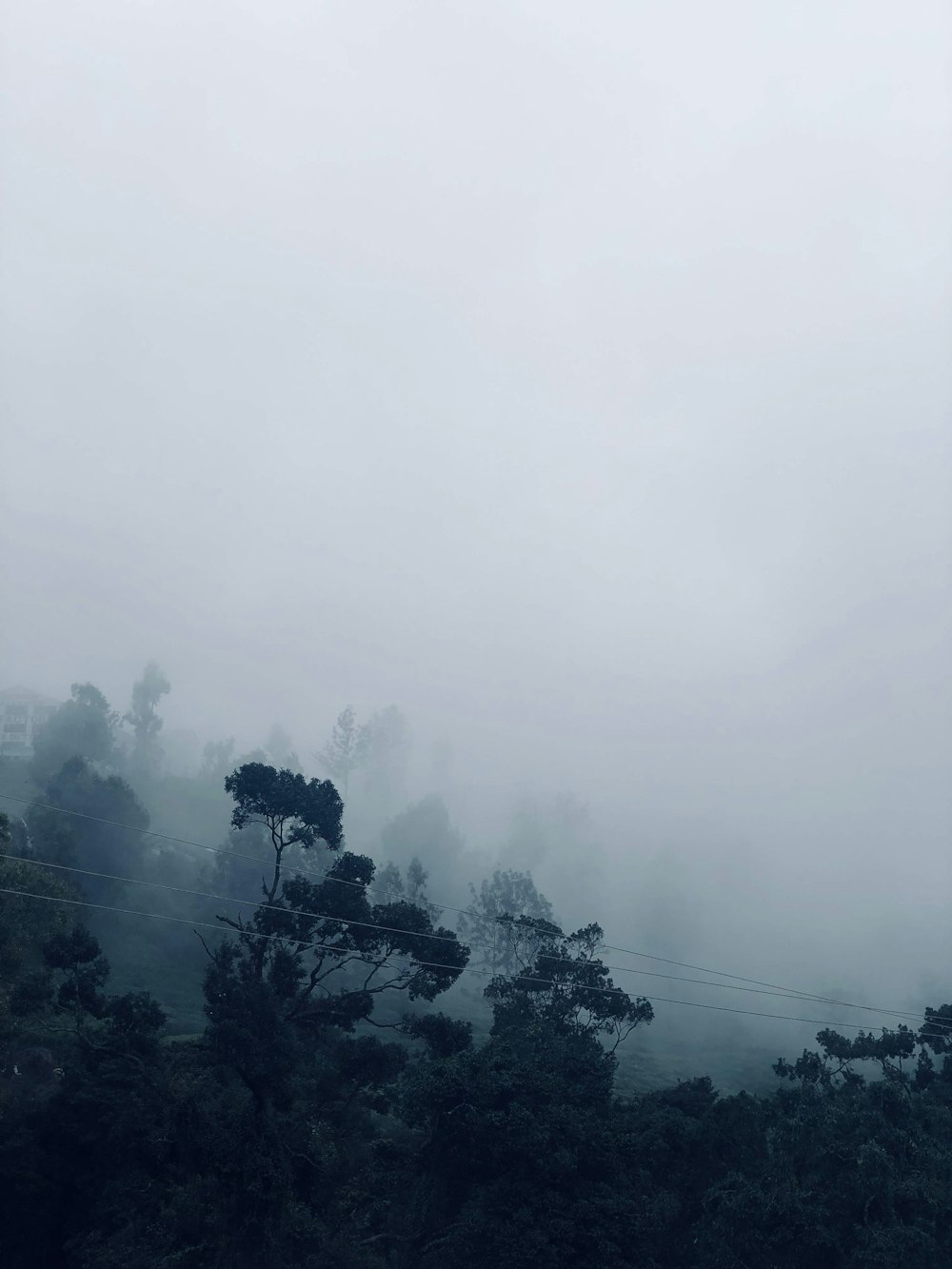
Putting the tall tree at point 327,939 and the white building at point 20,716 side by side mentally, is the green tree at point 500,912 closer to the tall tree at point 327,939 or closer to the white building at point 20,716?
the tall tree at point 327,939

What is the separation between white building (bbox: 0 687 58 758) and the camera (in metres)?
158

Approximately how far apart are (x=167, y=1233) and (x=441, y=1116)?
8.38 metres

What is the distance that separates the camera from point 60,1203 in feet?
89.6

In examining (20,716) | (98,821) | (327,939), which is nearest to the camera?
(327,939)

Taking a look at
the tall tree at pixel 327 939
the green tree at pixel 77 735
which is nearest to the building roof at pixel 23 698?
the green tree at pixel 77 735

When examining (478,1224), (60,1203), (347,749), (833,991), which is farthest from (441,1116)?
(347,749)

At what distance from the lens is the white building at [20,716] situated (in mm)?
158500

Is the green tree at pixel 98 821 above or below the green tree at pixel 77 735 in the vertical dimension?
below

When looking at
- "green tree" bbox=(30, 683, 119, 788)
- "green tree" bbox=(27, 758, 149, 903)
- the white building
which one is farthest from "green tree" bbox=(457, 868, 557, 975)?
the white building

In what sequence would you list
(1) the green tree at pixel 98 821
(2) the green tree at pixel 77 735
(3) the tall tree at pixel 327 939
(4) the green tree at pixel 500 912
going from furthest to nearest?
(2) the green tree at pixel 77 735, (4) the green tree at pixel 500 912, (1) the green tree at pixel 98 821, (3) the tall tree at pixel 327 939

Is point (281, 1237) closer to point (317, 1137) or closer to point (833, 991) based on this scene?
point (317, 1137)

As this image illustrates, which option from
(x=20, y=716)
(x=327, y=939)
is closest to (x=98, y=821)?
(x=327, y=939)

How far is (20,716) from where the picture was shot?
560ft

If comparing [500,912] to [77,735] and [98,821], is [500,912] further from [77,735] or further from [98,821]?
[77,735]
